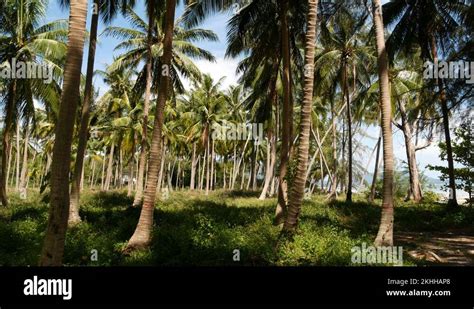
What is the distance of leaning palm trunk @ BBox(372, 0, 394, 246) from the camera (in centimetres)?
1104

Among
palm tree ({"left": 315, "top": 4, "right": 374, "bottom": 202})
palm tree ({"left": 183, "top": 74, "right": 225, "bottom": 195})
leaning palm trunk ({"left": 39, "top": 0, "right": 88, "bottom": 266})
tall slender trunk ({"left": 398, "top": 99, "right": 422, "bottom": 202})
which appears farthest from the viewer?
palm tree ({"left": 183, "top": 74, "right": 225, "bottom": 195})

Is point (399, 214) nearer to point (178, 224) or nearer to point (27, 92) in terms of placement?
point (178, 224)

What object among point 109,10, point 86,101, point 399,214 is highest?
point 109,10

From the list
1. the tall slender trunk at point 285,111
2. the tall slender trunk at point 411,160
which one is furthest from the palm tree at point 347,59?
the tall slender trunk at point 285,111

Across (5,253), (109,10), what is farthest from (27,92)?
(5,253)

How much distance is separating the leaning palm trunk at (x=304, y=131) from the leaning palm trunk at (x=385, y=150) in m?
2.28

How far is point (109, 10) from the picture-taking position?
56.5 feet

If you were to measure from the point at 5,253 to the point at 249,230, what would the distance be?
6.98m

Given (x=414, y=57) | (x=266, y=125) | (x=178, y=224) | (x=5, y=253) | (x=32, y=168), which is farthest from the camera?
(x=32, y=168)

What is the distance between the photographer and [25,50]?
1800 centimetres

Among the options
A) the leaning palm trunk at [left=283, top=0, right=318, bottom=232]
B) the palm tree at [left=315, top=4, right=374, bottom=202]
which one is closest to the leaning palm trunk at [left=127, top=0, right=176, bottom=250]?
the leaning palm trunk at [left=283, top=0, right=318, bottom=232]

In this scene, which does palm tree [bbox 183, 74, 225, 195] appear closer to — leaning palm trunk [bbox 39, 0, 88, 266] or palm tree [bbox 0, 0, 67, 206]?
palm tree [bbox 0, 0, 67, 206]

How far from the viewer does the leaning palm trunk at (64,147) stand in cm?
641

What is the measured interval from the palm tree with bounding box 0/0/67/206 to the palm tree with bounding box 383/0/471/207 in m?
16.4
